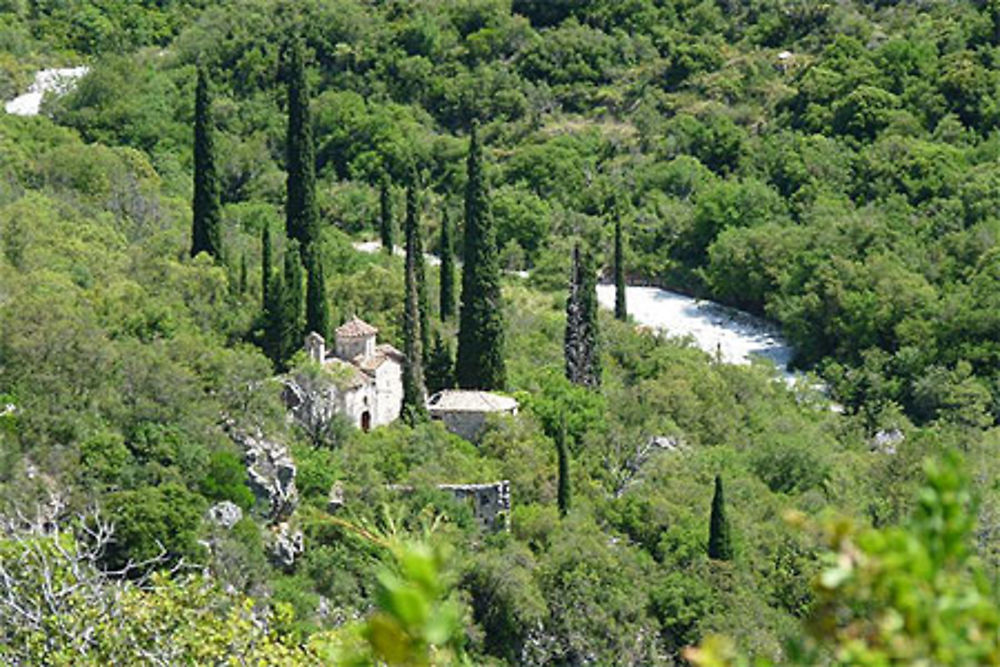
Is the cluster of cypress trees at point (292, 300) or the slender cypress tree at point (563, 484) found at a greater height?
the cluster of cypress trees at point (292, 300)

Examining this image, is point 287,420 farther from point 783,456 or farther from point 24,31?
point 24,31

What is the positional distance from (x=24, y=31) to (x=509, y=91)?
21919 mm

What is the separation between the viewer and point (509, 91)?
7819cm

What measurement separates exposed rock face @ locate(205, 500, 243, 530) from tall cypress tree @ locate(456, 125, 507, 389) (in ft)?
35.6

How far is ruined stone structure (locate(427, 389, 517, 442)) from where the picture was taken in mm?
40344

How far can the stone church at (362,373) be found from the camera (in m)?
38.3

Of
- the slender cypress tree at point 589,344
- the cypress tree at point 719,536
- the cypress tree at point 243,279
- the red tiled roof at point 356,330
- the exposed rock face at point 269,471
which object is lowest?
the cypress tree at point 719,536

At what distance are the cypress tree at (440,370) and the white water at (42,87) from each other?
90.8 feet

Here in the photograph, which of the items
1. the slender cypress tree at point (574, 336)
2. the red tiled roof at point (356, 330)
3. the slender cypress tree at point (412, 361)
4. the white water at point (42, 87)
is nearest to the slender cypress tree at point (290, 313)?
the red tiled roof at point (356, 330)

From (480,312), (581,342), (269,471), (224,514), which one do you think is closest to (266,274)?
(480,312)

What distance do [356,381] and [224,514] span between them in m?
7.00

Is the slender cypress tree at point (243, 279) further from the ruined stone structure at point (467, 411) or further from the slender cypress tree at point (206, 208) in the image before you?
the ruined stone structure at point (467, 411)

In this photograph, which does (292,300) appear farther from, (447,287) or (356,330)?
(447,287)

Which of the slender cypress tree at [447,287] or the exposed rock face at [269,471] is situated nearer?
the exposed rock face at [269,471]
